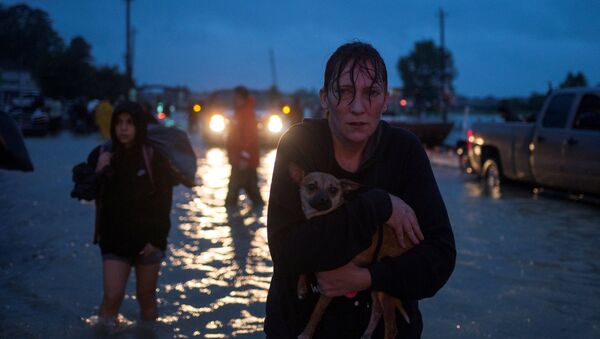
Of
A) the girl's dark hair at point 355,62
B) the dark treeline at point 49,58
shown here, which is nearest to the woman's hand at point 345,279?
the girl's dark hair at point 355,62

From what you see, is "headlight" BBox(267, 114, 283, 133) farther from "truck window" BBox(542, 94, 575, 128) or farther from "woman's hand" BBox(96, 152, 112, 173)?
"woman's hand" BBox(96, 152, 112, 173)

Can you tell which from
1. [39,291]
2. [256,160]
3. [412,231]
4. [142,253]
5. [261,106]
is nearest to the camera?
[412,231]

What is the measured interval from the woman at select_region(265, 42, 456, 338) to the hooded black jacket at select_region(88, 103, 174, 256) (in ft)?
9.47

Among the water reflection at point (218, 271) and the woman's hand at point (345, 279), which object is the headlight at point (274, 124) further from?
the woman's hand at point (345, 279)

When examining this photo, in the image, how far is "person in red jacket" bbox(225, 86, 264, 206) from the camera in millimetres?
11602

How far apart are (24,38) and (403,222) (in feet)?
240

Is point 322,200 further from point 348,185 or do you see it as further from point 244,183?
point 244,183

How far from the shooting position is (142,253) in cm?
520

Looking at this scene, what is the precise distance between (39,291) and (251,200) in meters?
5.82

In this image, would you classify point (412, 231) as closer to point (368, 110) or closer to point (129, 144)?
point (368, 110)

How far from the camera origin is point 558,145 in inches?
495

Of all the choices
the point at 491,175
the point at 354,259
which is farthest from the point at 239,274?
the point at 491,175

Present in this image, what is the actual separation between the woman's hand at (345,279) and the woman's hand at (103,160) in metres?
3.26

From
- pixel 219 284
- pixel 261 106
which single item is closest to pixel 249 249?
pixel 219 284
